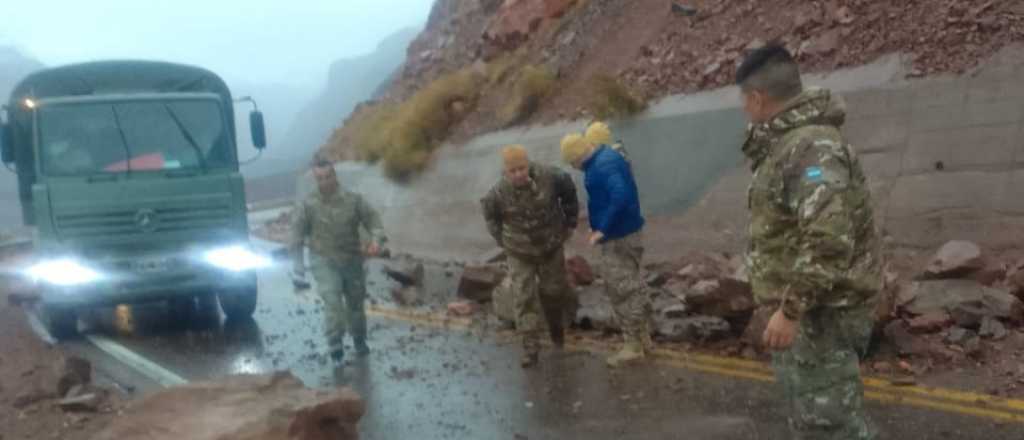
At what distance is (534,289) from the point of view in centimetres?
743

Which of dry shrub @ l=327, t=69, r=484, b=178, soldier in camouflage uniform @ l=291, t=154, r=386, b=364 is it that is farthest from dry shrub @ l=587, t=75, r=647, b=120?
soldier in camouflage uniform @ l=291, t=154, r=386, b=364

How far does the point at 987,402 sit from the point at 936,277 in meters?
2.68

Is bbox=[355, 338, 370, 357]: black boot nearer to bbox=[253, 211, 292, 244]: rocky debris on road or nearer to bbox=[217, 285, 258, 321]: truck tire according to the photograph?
bbox=[217, 285, 258, 321]: truck tire

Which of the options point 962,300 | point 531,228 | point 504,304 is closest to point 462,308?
point 504,304

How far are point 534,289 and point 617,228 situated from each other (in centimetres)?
82

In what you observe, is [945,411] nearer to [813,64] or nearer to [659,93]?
[813,64]

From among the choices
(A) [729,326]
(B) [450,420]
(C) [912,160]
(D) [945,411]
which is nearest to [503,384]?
(B) [450,420]

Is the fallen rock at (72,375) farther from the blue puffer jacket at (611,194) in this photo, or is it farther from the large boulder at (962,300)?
the large boulder at (962,300)

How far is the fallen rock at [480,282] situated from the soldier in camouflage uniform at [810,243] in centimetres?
690

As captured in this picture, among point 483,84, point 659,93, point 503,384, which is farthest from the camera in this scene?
point 483,84

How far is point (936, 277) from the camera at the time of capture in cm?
793

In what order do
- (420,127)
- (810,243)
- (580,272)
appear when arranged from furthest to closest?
1. (420,127)
2. (580,272)
3. (810,243)

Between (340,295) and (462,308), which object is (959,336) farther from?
(462,308)

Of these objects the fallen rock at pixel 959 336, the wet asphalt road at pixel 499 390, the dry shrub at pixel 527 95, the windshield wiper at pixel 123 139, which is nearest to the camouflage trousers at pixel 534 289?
the wet asphalt road at pixel 499 390
